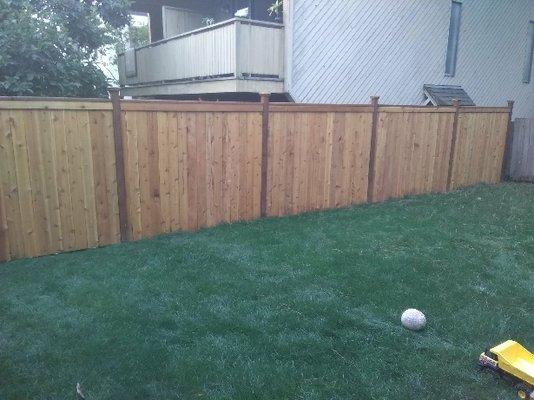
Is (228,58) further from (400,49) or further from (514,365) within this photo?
(514,365)

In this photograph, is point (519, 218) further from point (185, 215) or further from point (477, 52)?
point (477, 52)

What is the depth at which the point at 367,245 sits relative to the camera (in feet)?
19.2

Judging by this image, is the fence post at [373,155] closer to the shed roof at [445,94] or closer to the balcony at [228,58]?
the balcony at [228,58]

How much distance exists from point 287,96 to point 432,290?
5.93m

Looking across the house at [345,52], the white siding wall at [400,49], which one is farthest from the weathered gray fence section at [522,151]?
the white siding wall at [400,49]

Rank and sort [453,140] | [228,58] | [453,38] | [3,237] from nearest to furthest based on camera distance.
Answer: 1. [3,237]
2. [228,58]
3. [453,140]
4. [453,38]

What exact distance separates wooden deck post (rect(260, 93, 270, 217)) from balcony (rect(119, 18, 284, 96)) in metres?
2.32

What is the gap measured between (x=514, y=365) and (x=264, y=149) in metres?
4.57

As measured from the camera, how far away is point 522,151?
36.6ft

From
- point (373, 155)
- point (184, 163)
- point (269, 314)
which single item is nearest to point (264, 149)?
point (184, 163)

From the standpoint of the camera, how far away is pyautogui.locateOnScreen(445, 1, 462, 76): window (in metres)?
12.2

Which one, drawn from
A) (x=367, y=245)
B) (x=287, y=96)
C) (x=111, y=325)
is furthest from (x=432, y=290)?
(x=287, y=96)

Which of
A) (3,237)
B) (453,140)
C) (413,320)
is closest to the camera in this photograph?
(413,320)

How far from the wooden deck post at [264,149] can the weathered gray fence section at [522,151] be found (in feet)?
24.2
